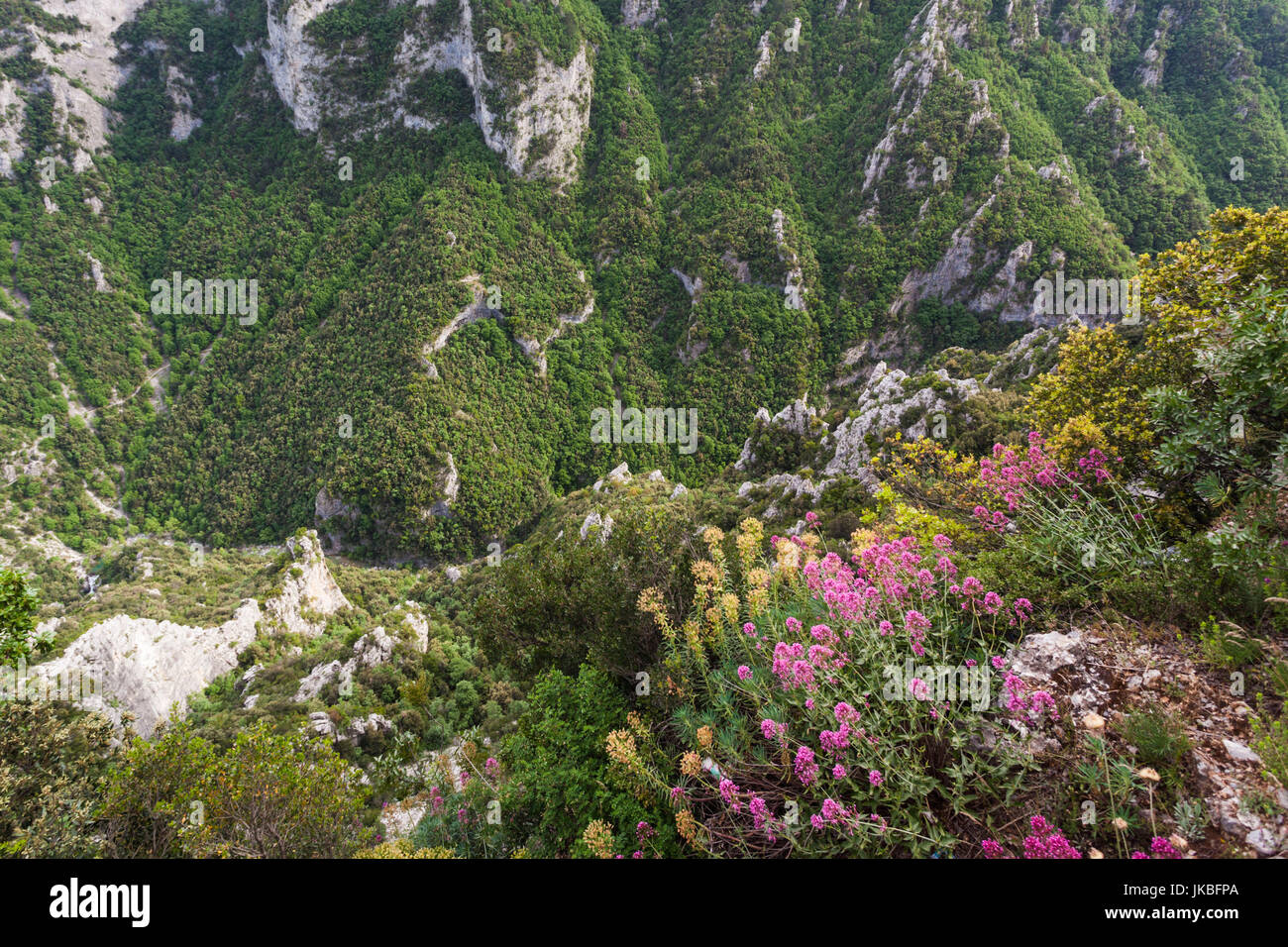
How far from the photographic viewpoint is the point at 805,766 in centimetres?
352

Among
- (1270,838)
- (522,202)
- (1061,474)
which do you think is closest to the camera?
(1270,838)

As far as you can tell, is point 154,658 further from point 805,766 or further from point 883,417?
point 883,417

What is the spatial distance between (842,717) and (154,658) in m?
35.7

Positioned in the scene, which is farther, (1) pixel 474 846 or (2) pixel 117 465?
(2) pixel 117 465

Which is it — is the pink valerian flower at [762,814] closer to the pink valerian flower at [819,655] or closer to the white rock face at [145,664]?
the pink valerian flower at [819,655]

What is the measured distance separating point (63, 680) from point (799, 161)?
333ft

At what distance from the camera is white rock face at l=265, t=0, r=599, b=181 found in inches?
3127

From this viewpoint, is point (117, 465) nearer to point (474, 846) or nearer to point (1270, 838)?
point (474, 846)

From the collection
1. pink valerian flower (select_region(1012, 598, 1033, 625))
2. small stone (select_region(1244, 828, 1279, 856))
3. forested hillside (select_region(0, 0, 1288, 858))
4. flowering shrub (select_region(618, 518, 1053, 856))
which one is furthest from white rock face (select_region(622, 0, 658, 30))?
small stone (select_region(1244, 828, 1279, 856))

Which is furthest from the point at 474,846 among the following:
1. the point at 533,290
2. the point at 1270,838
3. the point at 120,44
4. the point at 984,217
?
the point at 120,44

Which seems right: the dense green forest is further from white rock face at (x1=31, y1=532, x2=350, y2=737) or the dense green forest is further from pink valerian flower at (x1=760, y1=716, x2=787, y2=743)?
pink valerian flower at (x1=760, y1=716, x2=787, y2=743)

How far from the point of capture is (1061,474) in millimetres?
5961

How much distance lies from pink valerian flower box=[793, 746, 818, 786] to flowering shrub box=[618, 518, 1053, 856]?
1 centimetres

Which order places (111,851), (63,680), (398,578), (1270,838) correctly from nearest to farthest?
(1270,838) < (111,851) < (63,680) < (398,578)
